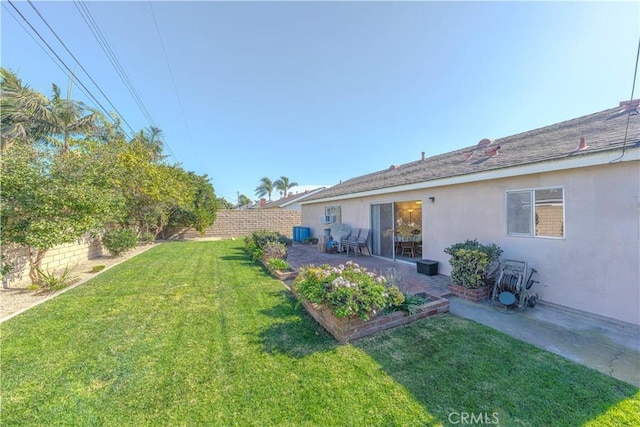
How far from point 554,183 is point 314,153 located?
20002mm

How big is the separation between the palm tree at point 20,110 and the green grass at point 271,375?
13.0m

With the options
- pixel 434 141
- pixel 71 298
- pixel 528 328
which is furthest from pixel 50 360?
pixel 434 141

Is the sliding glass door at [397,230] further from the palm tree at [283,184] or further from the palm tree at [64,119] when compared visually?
the palm tree at [283,184]

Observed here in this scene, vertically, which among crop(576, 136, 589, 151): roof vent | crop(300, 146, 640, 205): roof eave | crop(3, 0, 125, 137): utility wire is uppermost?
crop(3, 0, 125, 137): utility wire

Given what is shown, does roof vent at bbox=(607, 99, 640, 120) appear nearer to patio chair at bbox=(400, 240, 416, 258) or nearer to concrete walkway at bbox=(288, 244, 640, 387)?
concrete walkway at bbox=(288, 244, 640, 387)

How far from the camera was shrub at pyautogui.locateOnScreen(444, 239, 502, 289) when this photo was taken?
5438 mm

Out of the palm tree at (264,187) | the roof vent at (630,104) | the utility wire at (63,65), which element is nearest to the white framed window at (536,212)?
the roof vent at (630,104)

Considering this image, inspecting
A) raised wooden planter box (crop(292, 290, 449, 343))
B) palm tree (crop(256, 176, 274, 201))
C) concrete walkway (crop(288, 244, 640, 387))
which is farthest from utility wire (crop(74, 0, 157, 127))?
palm tree (crop(256, 176, 274, 201))

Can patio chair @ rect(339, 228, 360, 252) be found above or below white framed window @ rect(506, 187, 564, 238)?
below

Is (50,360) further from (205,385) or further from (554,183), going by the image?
(554,183)

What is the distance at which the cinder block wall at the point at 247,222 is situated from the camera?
20812mm

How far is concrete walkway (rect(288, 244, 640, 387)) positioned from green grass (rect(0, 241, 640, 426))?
0.31 m

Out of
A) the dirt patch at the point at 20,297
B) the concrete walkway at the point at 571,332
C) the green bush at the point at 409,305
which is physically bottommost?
the concrete walkway at the point at 571,332

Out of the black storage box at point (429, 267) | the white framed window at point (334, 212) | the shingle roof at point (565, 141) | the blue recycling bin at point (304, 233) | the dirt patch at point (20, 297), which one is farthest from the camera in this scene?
the blue recycling bin at point (304, 233)
